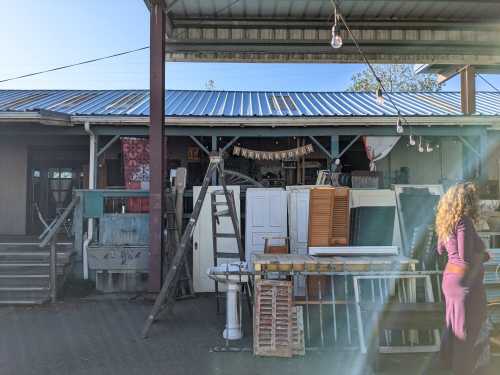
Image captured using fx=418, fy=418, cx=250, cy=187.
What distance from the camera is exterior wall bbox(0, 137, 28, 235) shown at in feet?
34.9

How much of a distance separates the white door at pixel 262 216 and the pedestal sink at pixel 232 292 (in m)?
2.60

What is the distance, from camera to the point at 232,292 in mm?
5387

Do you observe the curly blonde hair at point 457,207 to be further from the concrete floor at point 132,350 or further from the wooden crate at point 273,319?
the wooden crate at point 273,319

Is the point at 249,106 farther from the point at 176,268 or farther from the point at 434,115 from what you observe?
the point at 176,268

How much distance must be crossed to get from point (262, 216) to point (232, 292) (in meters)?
2.86

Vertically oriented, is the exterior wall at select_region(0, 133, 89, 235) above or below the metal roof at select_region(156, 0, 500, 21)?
below

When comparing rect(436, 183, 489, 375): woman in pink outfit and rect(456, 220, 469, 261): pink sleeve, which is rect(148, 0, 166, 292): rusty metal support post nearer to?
rect(436, 183, 489, 375): woman in pink outfit

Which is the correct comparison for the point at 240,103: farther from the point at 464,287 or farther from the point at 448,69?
the point at 464,287

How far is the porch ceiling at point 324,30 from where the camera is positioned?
7.90 metres

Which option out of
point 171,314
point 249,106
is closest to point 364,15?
point 249,106

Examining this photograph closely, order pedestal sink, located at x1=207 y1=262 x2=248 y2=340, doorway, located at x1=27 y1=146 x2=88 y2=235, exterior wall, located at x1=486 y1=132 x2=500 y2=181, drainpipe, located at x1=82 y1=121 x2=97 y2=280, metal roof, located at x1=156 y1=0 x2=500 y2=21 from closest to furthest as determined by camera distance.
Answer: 1. pedestal sink, located at x1=207 y1=262 x2=248 y2=340
2. metal roof, located at x1=156 y1=0 x2=500 y2=21
3. drainpipe, located at x1=82 y1=121 x2=97 y2=280
4. exterior wall, located at x1=486 y1=132 x2=500 y2=181
5. doorway, located at x1=27 y1=146 x2=88 y2=235

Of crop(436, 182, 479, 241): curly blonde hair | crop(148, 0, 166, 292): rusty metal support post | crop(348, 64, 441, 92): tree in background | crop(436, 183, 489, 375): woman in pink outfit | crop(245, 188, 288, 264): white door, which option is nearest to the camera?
crop(436, 183, 489, 375): woman in pink outfit

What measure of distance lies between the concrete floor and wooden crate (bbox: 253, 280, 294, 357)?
0.13m

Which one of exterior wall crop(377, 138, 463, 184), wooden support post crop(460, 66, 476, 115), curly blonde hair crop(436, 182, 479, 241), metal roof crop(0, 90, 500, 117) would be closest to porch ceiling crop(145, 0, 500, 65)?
wooden support post crop(460, 66, 476, 115)
